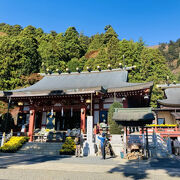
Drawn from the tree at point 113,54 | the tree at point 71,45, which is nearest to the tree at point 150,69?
the tree at point 113,54

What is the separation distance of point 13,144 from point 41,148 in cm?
253

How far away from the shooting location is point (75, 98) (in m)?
18.4

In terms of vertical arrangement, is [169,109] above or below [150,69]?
below

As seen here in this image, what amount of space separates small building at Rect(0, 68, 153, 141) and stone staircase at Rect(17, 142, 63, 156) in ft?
7.36

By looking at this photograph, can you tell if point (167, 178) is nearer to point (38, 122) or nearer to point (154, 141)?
point (154, 141)

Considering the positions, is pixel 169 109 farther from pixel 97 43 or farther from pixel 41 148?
pixel 97 43

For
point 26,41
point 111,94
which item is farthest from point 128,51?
point 111,94

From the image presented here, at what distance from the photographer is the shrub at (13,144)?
47.1ft

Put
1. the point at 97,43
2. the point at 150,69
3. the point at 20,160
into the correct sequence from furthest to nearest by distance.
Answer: the point at 97,43 → the point at 150,69 → the point at 20,160

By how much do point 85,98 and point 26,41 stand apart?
35960 mm

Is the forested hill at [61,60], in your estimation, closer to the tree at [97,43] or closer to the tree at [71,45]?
the tree at [71,45]

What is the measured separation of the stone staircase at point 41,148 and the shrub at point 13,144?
393 millimetres

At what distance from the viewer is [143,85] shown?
1602cm

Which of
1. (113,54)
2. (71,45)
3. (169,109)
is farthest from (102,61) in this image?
(169,109)
